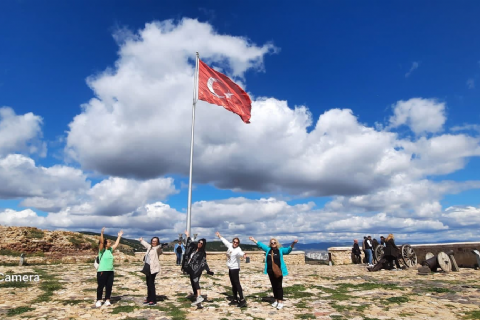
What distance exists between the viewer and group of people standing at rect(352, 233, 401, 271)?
1888 centimetres

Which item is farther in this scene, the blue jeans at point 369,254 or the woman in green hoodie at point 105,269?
the blue jeans at point 369,254

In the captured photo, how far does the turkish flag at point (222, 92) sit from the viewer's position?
58.9 ft

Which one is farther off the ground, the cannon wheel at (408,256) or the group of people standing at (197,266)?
the group of people standing at (197,266)

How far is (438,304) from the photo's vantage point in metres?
9.20

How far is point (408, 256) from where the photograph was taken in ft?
68.2

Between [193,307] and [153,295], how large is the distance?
1.27 metres

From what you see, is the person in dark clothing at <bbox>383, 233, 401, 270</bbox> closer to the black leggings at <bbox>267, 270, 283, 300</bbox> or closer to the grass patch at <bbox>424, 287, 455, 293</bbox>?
the grass patch at <bbox>424, 287, 455, 293</bbox>

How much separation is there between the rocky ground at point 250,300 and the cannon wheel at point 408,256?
242 inches

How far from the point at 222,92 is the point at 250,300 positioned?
1225cm

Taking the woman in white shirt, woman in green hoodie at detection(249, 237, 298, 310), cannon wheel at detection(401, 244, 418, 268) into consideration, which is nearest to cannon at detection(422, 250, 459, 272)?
cannon wheel at detection(401, 244, 418, 268)

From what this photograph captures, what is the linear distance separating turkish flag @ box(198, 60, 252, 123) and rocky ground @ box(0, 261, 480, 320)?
31.6ft

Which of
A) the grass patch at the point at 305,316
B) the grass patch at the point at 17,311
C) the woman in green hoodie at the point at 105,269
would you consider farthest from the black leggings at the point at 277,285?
the grass patch at the point at 17,311

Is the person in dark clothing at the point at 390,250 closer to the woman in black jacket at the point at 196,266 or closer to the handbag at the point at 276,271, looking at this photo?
the handbag at the point at 276,271

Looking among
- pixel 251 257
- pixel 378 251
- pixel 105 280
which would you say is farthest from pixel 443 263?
pixel 105 280
